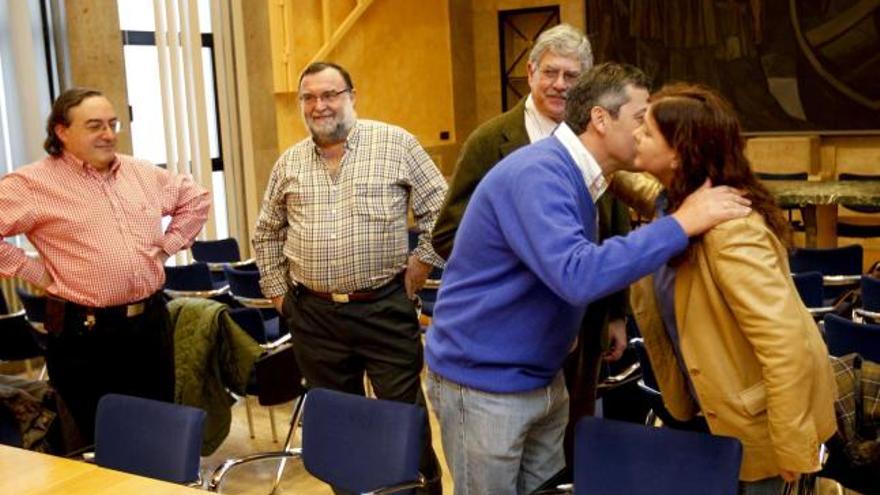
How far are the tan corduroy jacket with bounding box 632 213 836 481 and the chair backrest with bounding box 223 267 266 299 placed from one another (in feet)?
11.8

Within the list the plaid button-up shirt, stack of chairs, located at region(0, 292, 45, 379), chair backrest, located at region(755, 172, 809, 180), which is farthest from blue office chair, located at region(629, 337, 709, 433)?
chair backrest, located at region(755, 172, 809, 180)

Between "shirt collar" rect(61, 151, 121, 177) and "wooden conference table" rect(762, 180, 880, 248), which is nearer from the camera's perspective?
"shirt collar" rect(61, 151, 121, 177)

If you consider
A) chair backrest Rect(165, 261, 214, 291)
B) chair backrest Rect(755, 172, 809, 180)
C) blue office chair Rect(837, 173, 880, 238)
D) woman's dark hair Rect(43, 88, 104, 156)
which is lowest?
blue office chair Rect(837, 173, 880, 238)

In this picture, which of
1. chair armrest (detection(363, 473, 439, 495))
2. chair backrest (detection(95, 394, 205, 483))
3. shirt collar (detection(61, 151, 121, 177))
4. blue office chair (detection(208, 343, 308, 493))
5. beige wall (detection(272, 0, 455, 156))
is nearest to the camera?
chair armrest (detection(363, 473, 439, 495))

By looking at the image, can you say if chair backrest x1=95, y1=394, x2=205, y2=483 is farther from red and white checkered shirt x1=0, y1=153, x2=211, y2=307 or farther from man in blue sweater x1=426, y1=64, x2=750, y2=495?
man in blue sweater x1=426, y1=64, x2=750, y2=495

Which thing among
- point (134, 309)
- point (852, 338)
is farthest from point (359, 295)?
point (852, 338)

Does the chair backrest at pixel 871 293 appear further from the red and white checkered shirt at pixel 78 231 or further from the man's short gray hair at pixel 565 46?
the red and white checkered shirt at pixel 78 231

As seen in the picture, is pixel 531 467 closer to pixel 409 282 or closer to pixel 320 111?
pixel 409 282

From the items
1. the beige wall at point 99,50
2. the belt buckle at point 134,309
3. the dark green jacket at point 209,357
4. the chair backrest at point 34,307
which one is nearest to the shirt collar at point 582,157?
the belt buckle at point 134,309

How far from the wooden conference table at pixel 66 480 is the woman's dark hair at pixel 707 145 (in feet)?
4.69

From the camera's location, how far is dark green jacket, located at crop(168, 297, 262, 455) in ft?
14.8

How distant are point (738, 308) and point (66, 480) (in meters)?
1.78

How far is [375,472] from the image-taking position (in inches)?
117

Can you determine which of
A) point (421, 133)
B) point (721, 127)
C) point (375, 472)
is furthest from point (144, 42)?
point (721, 127)
